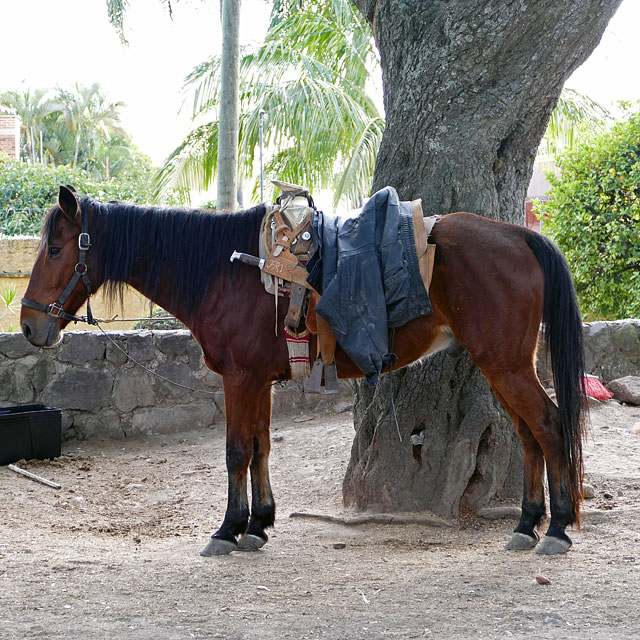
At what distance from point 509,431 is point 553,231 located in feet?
19.3

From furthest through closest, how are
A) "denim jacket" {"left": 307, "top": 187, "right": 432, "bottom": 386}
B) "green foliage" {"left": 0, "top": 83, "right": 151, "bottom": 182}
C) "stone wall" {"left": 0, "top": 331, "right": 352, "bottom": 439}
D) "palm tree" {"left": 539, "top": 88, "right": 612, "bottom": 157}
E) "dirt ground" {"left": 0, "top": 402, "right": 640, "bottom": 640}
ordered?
"green foliage" {"left": 0, "top": 83, "right": 151, "bottom": 182}, "palm tree" {"left": 539, "top": 88, "right": 612, "bottom": 157}, "stone wall" {"left": 0, "top": 331, "right": 352, "bottom": 439}, "denim jacket" {"left": 307, "top": 187, "right": 432, "bottom": 386}, "dirt ground" {"left": 0, "top": 402, "right": 640, "bottom": 640}

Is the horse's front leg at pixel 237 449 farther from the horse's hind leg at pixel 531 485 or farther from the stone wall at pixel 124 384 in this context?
the stone wall at pixel 124 384

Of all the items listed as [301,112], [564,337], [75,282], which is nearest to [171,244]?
[75,282]

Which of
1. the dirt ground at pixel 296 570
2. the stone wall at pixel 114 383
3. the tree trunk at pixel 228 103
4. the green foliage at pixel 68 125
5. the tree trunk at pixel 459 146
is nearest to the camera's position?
the dirt ground at pixel 296 570

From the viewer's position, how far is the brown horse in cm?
360

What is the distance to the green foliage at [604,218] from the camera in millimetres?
8984

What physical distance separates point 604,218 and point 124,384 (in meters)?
6.26

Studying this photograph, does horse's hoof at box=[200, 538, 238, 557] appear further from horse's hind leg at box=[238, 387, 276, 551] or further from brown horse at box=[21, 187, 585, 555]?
horse's hind leg at box=[238, 387, 276, 551]

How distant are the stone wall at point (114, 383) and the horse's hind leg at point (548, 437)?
140 inches

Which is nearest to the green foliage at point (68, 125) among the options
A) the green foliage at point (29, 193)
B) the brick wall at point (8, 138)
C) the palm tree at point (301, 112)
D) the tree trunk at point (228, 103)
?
the brick wall at point (8, 138)

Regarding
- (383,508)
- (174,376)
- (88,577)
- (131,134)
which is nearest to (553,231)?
(174,376)

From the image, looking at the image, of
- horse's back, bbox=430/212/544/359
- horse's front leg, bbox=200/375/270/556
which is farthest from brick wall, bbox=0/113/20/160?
horse's back, bbox=430/212/544/359

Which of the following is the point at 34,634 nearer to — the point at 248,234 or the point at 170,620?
the point at 170,620

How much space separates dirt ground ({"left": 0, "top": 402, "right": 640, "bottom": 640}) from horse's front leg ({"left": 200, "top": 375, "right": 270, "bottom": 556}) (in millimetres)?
135
